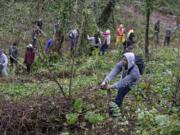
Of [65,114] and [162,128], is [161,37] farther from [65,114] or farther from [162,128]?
[162,128]

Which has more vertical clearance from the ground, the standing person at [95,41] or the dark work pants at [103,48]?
the standing person at [95,41]

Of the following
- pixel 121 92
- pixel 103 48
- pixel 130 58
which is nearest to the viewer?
pixel 130 58

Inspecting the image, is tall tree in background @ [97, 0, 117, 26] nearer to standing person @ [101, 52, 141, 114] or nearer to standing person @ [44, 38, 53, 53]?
standing person @ [44, 38, 53, 53]

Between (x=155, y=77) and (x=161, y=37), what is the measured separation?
2055 centimetres

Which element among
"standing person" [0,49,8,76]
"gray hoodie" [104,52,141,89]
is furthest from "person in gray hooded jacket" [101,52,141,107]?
"standing person" [0,49,8,76]

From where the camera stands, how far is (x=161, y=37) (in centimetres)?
3394

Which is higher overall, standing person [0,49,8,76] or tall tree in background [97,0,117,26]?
tall tree in background [97,0,117,26]

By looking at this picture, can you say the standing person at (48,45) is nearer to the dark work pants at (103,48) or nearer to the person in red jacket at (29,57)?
the person in red jacket at (29,57)

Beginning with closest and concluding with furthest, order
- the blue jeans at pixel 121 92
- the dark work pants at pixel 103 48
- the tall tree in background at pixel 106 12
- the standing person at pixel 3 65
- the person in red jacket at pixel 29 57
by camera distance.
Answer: the blue jeans at pixel 121 92 → the standing person at pixel 3 65 → the person in red jacket at pixel 29 57 → the dark work pants at pixel 103 48 → the tall tree in background at pixel 106 12

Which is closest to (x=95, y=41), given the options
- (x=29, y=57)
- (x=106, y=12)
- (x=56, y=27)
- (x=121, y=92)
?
(x=56, y=27)

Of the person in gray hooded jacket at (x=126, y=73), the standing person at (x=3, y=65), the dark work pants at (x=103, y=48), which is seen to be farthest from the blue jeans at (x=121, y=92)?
the dark work pants at (x=103, y=48)

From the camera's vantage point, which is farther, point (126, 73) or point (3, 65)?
point (3, 65)

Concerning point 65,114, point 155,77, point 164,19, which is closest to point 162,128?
point 65,114

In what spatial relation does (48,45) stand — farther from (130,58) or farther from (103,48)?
(130,58)
